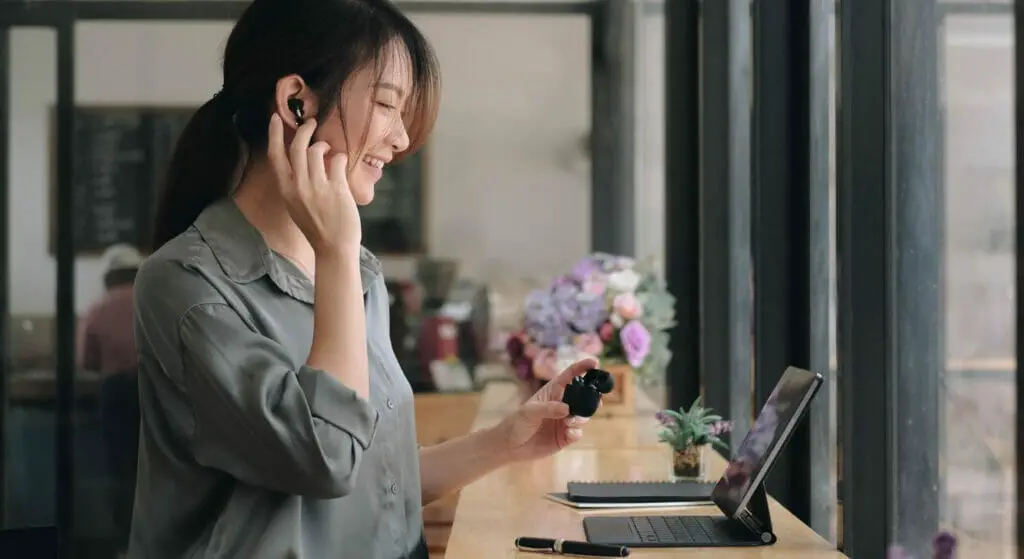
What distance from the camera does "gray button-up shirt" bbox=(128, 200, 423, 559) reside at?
1.22 m

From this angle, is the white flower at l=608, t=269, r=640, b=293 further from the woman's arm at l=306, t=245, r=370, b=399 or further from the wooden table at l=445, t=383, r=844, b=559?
the woman's arm at l=306, t=245, r=370, b=399

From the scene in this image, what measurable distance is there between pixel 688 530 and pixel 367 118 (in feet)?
2.38

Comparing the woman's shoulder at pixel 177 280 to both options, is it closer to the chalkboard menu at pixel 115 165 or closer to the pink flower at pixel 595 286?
the pink flower at pixel 595 286

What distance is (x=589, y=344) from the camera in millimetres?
2896

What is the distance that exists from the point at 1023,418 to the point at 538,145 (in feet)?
8.53

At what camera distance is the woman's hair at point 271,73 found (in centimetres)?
137

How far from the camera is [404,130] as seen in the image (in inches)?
58.2

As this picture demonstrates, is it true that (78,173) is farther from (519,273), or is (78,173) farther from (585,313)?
(585,313)

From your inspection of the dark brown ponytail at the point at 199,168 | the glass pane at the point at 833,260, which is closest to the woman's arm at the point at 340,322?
the dark brown ponytail at the point at 199,168

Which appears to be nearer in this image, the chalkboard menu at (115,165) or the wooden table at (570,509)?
the wooden table at (570,509)

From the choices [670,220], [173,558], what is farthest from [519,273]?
[173,558]

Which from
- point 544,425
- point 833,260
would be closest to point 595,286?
point 833,260

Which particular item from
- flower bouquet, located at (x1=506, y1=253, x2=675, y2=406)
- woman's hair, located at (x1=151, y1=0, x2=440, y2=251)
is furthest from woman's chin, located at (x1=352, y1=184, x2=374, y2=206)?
flower bouquet, located at (x1=506, y1=253, x2=675, y2=406)

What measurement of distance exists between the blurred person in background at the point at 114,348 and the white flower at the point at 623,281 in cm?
155
